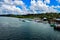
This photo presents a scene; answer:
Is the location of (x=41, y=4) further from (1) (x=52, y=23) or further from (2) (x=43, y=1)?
(1) (x=52, y=23)

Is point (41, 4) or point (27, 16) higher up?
point (41, 4)

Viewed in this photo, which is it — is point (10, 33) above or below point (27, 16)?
below

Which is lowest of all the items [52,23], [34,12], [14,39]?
[14,39]

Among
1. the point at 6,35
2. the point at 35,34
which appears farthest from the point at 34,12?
the point at 6,35

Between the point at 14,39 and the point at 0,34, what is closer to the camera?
the point at 14,39

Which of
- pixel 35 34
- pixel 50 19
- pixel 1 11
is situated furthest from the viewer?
pixel 35 34

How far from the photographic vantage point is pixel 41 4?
18.3 feet

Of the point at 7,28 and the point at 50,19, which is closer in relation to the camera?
the point at 50,19

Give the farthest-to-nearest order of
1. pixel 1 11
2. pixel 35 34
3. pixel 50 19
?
pixel 35 34, pixel 50 19, pixel 1 11

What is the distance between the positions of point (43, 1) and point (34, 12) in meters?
0.42

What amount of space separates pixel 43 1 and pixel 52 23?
2.76 feet

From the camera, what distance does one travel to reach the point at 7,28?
6.48 m

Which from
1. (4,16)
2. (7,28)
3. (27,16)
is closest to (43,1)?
(27,16)

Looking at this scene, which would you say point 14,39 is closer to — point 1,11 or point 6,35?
point 6,35
